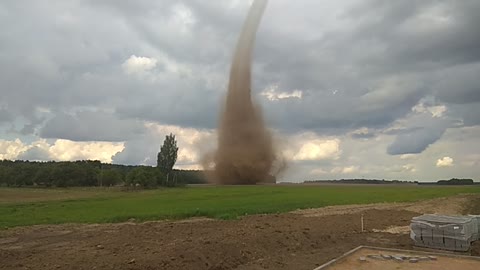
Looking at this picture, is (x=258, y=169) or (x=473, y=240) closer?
(x=473, y=240)

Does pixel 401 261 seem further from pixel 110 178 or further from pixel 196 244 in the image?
pixel 110 178

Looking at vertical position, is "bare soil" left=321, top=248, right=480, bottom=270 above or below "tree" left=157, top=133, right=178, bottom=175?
below

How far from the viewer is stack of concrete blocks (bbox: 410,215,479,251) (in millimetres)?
18750

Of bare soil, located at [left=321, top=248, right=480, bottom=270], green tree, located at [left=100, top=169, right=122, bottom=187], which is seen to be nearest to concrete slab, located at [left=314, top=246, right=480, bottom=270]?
bare soil, located at [left=321, top=248, right=480, bottom=270]

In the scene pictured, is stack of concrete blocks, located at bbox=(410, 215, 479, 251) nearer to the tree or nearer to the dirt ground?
the dirt ground

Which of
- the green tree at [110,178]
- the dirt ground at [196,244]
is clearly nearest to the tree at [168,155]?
the green tree at [110,178]

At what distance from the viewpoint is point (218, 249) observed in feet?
57.2

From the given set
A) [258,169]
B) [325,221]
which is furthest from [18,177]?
[325,221]

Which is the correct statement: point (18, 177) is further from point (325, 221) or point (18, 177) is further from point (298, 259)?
point (298, 259)

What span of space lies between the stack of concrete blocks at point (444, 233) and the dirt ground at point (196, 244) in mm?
717

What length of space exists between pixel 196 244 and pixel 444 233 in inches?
409

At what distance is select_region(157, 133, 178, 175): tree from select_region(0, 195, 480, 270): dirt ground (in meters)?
116

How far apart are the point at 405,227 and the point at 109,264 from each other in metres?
18.9

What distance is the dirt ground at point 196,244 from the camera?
15711 millimetres
